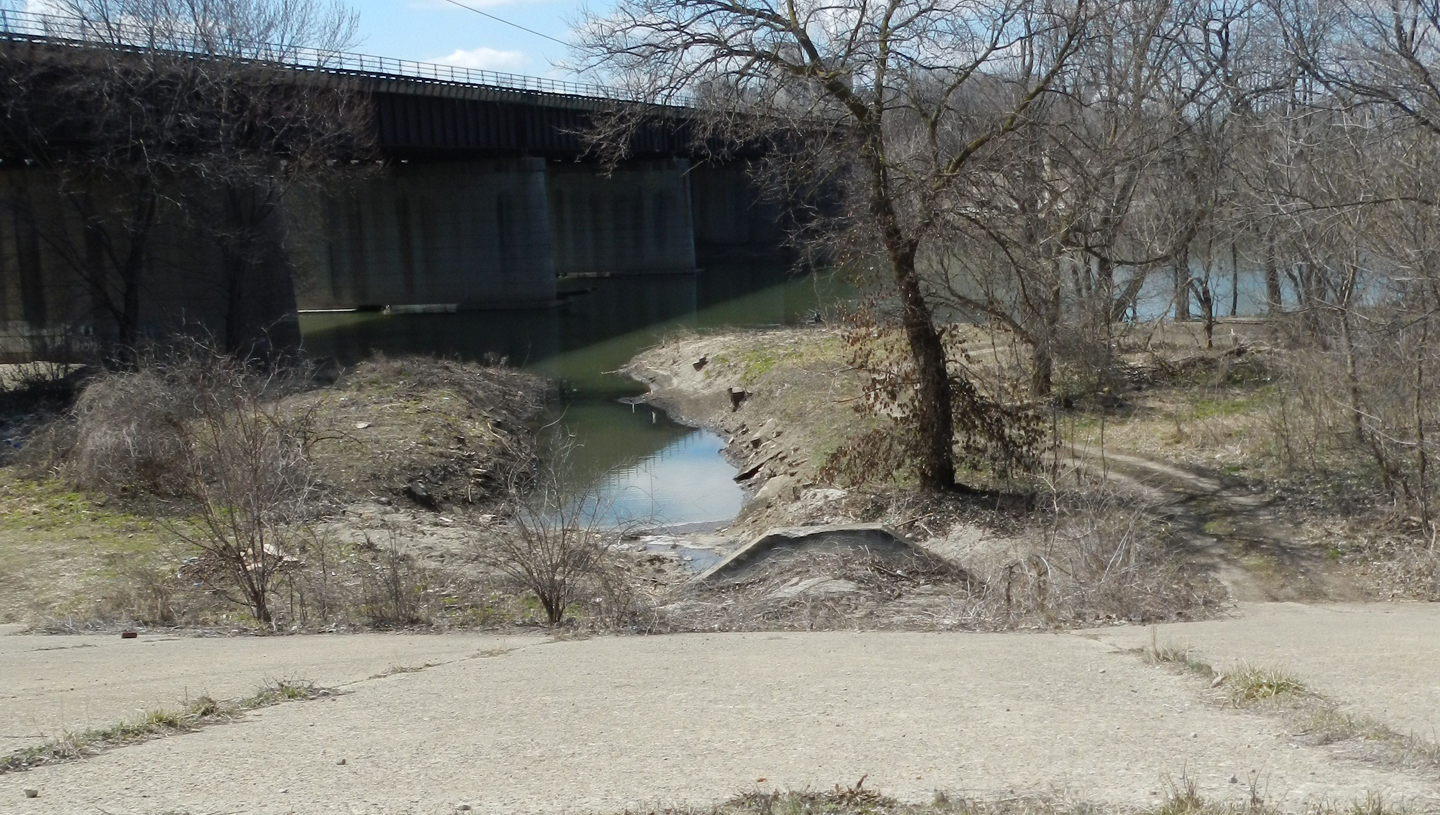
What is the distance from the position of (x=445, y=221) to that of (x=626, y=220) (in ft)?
51.3

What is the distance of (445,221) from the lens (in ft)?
179

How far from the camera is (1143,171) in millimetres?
20938

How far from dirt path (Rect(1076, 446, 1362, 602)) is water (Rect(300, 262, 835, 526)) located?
5278 millimetres

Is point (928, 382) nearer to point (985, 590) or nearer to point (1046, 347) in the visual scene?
point (1046, 347)

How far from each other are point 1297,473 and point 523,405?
727 inches

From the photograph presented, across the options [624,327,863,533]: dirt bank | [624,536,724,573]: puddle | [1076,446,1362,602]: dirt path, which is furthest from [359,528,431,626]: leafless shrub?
[1076,446,1362,602]: dirt path

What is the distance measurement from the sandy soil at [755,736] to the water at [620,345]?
6030 millimetres

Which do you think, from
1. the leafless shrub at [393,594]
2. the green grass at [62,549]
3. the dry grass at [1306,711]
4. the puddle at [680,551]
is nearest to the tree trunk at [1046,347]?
the puddle at [680,551]

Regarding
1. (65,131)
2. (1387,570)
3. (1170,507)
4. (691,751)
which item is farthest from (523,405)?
(691,751)

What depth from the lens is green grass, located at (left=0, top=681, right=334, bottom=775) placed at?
5.39 m

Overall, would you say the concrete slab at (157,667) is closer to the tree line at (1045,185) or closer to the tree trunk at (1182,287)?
the tree line at (1045,185)

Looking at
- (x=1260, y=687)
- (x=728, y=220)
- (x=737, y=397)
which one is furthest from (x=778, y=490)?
(x=728, y=220)

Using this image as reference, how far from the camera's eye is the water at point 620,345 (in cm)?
2220

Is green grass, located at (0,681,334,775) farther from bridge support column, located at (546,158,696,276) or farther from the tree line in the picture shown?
bridge support column, located at (546,158,696,276)
